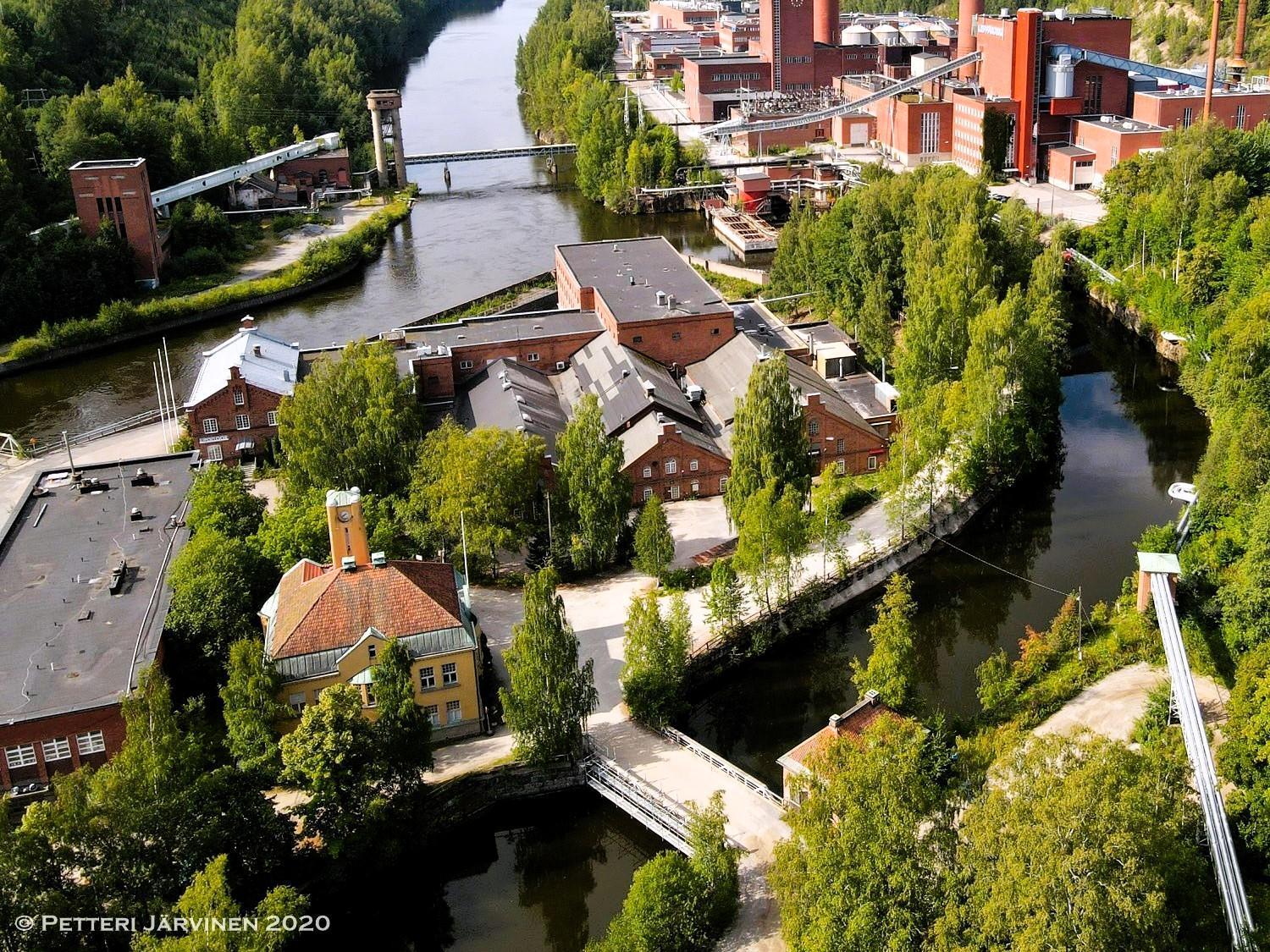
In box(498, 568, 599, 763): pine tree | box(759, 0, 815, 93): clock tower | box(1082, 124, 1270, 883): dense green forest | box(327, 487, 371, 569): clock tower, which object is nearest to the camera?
box(1082, 124, 1270, 883): dense green forest

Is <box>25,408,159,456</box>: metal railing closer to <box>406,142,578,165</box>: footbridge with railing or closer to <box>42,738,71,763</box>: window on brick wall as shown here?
<box>42,738,71,763</box>: window on brick wall

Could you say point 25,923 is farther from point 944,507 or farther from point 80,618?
point 944,507

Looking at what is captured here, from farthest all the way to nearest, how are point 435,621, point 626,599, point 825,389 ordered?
point 825,389 < point 626,599 < point 435,621

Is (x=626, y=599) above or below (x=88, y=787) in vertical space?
below

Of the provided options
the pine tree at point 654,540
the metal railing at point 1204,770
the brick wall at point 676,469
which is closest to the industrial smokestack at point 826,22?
the brick wall at point 676,469

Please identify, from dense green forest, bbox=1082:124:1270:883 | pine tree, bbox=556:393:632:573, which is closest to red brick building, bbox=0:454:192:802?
pine tree, bbox=556:393:632:573

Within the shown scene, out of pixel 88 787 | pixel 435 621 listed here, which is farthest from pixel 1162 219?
pixel 88 787
